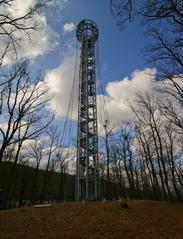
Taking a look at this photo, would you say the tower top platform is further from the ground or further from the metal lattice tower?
the ground

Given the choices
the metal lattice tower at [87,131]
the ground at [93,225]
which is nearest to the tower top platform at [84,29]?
the metal lattice tower at [87,131]

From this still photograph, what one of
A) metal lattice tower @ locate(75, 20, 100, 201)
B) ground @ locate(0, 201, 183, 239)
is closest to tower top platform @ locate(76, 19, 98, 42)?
metal lattice tower @ locate(75, 20, 100, 201)

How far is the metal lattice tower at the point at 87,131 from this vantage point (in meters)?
24.1

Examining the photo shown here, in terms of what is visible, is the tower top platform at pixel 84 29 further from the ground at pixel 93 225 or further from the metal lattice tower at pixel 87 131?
the ground at pixel 93 225

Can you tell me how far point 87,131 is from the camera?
2514 centimetres

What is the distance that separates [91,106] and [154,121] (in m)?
7.21

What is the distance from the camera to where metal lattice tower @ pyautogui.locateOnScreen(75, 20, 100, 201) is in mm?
24125

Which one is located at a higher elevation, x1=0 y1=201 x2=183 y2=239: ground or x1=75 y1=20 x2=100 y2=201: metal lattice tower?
x1=75 y1=20 x2=100 y2=201: metal lattice tower

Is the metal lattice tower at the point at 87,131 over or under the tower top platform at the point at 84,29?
under

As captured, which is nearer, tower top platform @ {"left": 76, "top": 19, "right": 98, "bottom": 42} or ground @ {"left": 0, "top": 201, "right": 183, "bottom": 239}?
ground @ {"left": 0, "top": 201, "right": 183, "bottom": 239}

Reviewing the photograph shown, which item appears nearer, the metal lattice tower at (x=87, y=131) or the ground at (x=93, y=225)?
the ground at (x=93, y=225)

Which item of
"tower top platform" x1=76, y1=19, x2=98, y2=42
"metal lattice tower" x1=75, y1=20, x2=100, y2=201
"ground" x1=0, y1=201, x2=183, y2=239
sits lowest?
"ground" x1=0, y1=201, x2=183, y2=239

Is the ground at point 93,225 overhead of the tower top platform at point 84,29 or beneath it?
beneath

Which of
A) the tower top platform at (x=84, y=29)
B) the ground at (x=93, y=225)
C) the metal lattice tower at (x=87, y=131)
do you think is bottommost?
the ground at (x=93, y=225)
